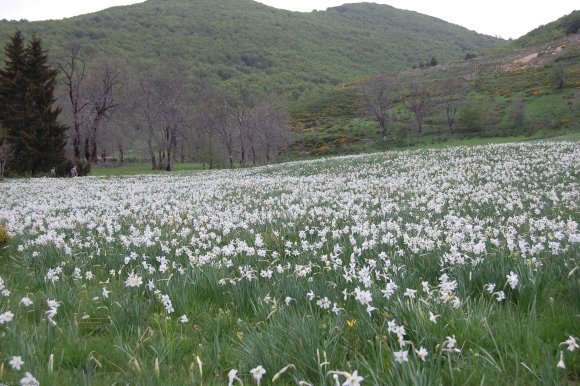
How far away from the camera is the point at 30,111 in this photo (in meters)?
44.3

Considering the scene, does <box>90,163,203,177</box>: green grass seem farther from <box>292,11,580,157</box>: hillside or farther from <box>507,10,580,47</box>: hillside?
<box>507,10,580,47</box>: hillside

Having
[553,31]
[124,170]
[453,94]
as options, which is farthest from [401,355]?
[553,31]

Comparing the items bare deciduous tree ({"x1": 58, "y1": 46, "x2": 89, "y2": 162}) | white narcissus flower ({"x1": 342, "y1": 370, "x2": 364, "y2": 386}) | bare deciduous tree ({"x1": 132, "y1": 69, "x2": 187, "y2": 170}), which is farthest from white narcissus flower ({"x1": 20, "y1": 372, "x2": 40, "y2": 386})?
bare deciduous tree ({"x1": 132, "y1": 69, "x2": 187, "y2": 170})

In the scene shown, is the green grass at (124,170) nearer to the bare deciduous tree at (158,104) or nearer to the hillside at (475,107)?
the bare deciduous tree at (158,104)

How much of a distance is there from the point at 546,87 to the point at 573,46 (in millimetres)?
33531

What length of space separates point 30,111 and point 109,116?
36.4 feet

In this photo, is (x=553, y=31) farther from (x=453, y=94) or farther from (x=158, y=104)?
(x=158, y=104)

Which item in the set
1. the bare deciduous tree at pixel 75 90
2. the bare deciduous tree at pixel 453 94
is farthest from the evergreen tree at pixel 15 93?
the bare deciduous tree at pixel 453 94

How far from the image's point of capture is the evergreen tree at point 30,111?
42.8 m

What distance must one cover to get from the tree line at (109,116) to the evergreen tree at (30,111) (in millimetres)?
93

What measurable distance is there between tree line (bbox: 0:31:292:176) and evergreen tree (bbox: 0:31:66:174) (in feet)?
0.30

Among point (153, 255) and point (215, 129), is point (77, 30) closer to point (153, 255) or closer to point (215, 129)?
point (215, 129)

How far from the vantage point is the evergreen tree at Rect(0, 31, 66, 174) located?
140ft

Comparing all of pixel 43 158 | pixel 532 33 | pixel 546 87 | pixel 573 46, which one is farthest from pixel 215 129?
pixel 532 33
